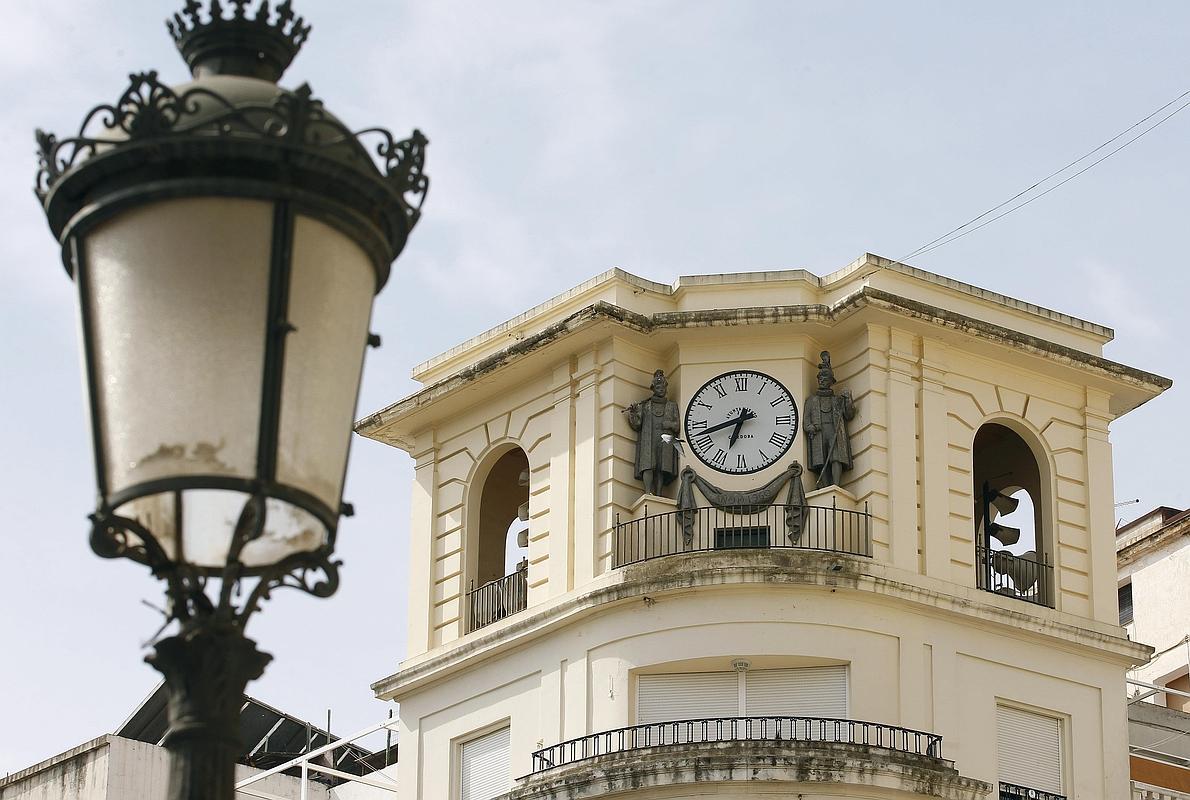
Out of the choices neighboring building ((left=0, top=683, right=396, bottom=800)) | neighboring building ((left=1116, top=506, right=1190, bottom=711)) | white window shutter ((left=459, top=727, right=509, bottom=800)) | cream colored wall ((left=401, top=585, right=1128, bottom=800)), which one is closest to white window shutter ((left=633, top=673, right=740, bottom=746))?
cream colored wall ((left=401, top=585, right=1128, bottom=800))

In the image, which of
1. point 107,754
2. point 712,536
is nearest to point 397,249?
point 712,536

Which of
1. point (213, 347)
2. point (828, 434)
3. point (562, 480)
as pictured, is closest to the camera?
point (213, 347)

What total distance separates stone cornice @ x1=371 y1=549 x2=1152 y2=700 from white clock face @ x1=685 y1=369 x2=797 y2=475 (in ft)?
6.82

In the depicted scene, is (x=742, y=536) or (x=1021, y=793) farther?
(x=742, y=536)

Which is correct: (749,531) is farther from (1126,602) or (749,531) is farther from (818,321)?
(1126,602)

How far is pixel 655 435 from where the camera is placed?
3600cm

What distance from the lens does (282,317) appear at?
658cm

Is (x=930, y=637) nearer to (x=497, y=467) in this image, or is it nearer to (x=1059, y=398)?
(x=1059, y=398)

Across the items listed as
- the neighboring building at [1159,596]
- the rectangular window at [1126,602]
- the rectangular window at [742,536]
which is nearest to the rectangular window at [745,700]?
the rectangular window at [742,536]

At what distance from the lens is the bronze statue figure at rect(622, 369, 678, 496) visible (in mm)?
35875

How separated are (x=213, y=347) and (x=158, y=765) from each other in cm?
3888

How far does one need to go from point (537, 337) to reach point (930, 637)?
23.6ft

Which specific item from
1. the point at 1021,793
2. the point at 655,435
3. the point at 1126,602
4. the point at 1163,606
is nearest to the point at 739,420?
the point at 655,435

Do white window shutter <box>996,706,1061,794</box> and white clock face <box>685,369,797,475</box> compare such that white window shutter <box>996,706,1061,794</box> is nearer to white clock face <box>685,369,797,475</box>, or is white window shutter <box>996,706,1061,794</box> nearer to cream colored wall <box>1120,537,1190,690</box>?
white clock face <box>685,369,797,475</box>
